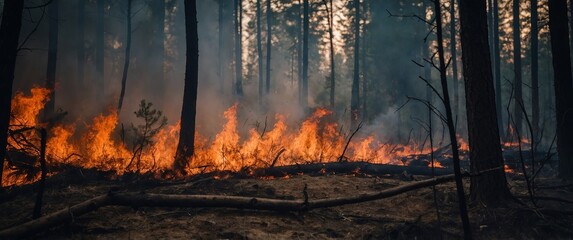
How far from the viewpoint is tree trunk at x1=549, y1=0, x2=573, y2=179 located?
27.0 ft

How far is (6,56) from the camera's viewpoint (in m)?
5.46

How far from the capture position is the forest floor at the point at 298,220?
201 inches

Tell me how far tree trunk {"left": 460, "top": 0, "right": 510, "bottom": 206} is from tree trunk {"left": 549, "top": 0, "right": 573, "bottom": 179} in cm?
361

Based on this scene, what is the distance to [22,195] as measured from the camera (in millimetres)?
6902

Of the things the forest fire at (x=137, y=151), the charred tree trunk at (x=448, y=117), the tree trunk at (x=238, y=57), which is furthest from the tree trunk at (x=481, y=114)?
the tree trunk at (x=238, y=57)

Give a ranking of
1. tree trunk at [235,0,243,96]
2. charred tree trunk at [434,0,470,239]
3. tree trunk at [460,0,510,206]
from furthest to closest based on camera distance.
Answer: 1. tree trunk at [235,0,243,96]
2. tree trunk at [460,0,510,206]
3. charred tree trunk at [434,0,470,239]

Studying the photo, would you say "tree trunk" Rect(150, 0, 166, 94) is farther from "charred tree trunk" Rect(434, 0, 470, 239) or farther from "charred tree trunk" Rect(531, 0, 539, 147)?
"charred tree trunk" Rect(434, 0, 470, 239)

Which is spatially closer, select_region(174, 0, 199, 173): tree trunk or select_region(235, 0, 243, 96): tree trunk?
select_region(174, 0, 199, 173): tree trunk

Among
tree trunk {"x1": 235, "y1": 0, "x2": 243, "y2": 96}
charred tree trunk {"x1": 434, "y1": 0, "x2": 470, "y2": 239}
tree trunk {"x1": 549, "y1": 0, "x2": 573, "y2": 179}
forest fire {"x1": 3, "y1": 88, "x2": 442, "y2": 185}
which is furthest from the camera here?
tree trunk {"x1": 235, "y1": 0, "x2": 243, "y2": 96}

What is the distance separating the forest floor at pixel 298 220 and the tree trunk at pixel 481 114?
354 mm

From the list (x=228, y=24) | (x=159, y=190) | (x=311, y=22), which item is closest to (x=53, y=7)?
(x=159, y=190)

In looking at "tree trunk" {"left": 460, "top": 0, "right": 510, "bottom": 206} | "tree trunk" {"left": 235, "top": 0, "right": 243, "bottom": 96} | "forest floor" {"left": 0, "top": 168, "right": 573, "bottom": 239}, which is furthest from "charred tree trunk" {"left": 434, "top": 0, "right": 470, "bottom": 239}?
"tree trunk" {"left": 235, "top": 0, "right": 243, "bottom": 96}

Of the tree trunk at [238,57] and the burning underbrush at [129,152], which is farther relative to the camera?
the tree trunk at [238,57]

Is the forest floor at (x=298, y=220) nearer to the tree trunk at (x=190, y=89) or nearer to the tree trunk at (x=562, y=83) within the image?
the tree trunk at (x=562, y=83)
